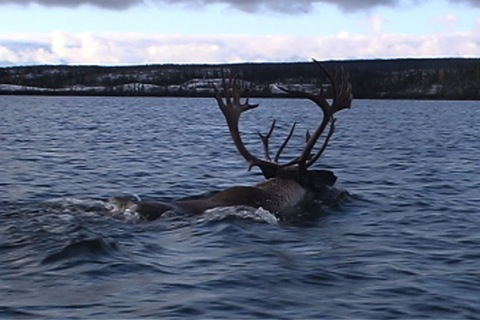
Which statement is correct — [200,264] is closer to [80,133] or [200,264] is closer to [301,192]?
[301,192]

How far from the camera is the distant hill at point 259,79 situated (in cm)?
14262

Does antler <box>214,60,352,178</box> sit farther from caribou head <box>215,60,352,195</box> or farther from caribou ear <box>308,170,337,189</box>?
caribou ear <box>308,170,337,189</box>

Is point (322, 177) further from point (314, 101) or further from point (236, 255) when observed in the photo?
point (236, 255)

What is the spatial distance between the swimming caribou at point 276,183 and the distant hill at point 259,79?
4696 inches

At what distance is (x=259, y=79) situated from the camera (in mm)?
153375

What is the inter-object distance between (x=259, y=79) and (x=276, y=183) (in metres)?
143

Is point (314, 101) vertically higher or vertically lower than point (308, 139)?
higher

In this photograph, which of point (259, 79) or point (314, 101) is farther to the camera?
point (259, 79)

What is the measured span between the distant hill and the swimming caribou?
119 m

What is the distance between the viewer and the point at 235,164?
62.1 ft

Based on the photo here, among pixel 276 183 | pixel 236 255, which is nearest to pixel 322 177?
pixel 276 183

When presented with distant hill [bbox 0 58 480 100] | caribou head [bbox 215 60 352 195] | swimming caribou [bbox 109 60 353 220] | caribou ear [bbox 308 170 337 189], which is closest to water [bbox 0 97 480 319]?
swimming caribou [bbox 109 60 353 220]

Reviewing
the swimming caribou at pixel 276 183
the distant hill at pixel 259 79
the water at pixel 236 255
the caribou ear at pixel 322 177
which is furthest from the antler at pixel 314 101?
the distant hill at pixel 259 79

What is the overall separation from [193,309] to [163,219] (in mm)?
3412
